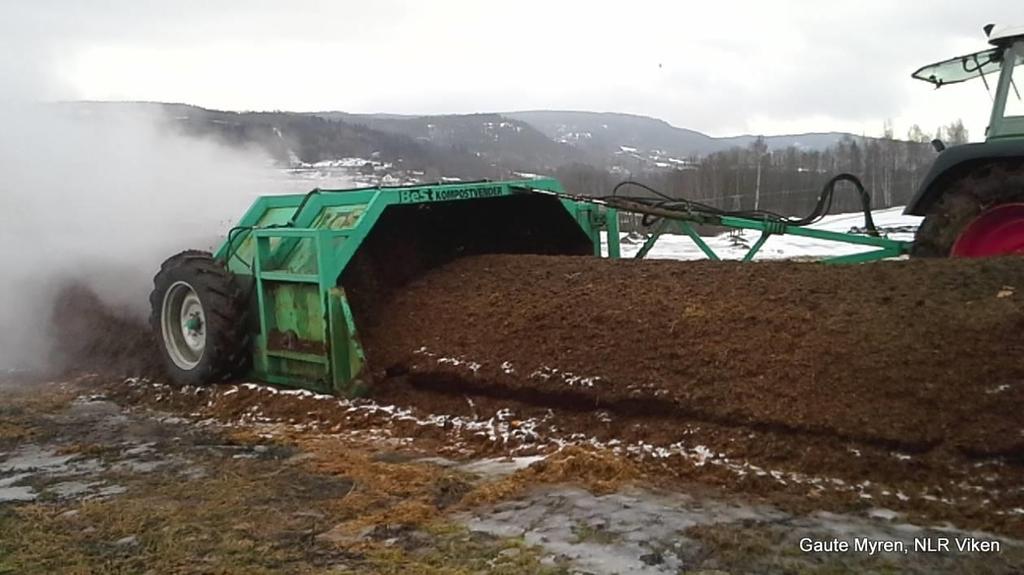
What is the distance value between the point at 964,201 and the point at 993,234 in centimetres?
29

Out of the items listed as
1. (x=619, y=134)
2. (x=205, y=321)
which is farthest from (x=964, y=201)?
(x=619, y=134)

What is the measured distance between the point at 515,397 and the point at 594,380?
512mm

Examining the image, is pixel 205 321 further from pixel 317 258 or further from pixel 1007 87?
pixel 1007 87

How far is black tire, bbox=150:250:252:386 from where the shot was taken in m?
6.36

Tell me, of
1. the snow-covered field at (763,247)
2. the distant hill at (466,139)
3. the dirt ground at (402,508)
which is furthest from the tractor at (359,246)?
the snow-covered field at (763,247)

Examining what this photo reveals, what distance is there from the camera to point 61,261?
9.09 metres

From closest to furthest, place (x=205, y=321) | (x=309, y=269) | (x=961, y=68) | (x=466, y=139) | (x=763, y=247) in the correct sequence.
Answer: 1. (x=309, y=269)
2. (x=205, y=321)
3. (x=961, y=68)
4. (x=763, y=247)
5. (x=466, y=139)

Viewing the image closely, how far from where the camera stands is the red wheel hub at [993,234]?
20.2 ft

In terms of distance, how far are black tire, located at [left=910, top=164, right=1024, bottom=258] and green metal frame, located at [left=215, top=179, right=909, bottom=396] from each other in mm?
289

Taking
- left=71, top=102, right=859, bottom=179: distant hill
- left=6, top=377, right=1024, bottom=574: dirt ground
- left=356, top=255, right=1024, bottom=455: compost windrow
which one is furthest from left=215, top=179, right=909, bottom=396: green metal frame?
left=71, top=102, right=859, bottom=179: distant hill

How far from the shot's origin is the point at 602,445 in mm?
4586

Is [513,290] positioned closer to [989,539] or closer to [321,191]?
[321,191]

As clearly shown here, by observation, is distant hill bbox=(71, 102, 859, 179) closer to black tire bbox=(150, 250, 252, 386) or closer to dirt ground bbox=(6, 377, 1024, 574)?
black tire bbox=(150, 250, 252, 386)

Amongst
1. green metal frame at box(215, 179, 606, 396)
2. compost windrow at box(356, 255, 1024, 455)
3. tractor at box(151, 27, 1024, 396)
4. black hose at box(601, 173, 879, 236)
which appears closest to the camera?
compost windrow at box(356, 255, 1024, 455)
